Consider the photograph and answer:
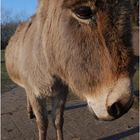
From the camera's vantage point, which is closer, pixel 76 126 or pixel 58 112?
pixel 58 112

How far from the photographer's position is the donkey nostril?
7.78ft

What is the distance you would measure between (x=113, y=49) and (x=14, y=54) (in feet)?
8.36

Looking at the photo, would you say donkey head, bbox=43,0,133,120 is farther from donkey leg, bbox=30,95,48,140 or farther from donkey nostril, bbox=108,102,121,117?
donkey leg, bbox=30,95,48,140

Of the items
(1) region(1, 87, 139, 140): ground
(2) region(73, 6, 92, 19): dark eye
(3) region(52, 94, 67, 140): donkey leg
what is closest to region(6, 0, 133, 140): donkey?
(2) region(73, 6, 92, 19): dark eye

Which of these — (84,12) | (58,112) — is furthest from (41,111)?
(84,12)

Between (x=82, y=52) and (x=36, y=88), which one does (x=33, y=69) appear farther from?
(x=82, y=52)

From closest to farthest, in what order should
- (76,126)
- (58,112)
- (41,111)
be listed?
(41,111), (58,112), (76,126)

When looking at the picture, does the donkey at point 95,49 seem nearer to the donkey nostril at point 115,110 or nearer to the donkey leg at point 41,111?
the donkey nostril at point 115,110

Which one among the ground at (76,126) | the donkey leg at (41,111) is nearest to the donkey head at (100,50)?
the donkey leg at (41,111)

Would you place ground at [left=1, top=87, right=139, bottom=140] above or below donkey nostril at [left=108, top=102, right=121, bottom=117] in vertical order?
below

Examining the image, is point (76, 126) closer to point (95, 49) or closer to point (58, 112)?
point (58, 112)

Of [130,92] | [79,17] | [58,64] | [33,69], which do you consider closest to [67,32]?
[79,17]

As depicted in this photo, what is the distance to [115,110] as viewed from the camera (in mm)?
2420

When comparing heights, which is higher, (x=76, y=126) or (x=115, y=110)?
(x=115, y=110)
